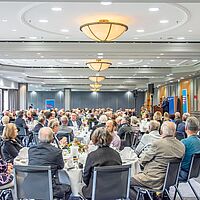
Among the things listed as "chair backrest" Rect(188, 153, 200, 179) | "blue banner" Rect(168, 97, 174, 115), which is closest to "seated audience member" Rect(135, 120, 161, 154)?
"chair backrest" Rect(188, 153, 200, 179)

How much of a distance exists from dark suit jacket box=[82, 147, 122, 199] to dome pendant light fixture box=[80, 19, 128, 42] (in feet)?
12.7

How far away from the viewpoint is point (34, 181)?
3.89 meters

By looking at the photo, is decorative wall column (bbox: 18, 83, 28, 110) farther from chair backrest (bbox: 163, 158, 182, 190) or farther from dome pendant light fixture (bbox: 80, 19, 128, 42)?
chair backrest (bbox: 163, 158, 182, 190)

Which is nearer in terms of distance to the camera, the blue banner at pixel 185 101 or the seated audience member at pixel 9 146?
the seated audience member at pixel 9 146

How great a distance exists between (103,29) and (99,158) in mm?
4034

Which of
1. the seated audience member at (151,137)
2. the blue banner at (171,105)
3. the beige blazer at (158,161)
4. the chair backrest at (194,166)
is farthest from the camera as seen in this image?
the blue banner at (171,105)

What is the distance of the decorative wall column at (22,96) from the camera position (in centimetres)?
2500

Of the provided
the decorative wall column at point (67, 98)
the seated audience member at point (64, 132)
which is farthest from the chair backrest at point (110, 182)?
the decorative wall column at point (67, 98)

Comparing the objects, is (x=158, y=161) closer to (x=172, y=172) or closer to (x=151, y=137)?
(x=172, y=172)

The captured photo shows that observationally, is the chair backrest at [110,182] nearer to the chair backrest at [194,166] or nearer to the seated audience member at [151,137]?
the chair backrest at [194,166]

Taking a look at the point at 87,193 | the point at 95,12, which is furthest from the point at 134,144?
the point at 87,193

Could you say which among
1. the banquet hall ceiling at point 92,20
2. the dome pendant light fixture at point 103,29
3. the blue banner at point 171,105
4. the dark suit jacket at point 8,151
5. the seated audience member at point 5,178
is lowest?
the seated audience member at point 5,178

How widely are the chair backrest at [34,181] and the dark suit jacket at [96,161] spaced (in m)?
0.42

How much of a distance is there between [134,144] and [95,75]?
10779mm
